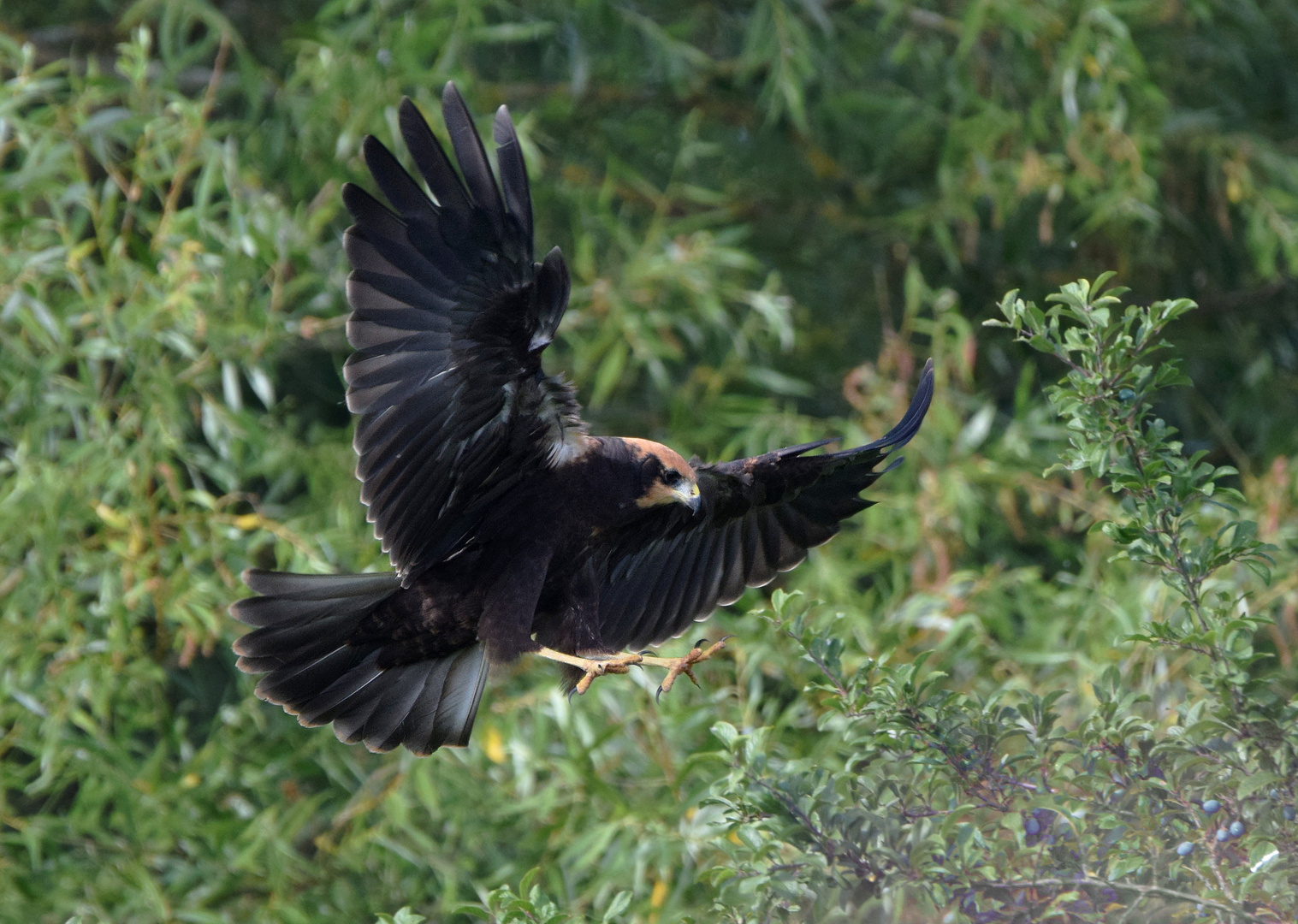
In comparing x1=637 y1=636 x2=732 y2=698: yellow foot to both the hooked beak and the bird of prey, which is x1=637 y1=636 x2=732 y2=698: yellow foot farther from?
the hooked beak

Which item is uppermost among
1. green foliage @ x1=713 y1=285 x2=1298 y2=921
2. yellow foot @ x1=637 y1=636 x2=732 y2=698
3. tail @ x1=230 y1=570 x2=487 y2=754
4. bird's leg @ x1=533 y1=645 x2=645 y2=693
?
green foliage @ x1=713 y1=285 x2=1298 y2=921

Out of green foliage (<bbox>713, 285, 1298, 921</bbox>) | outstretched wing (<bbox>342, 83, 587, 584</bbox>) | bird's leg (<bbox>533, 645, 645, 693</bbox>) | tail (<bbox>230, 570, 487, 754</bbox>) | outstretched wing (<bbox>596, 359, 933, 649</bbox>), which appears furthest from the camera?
outstretched wing (<bbox>596, 359, 933, 649</bbox>)

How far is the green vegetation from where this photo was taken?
7.04 ft

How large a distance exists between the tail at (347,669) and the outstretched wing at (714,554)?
0.39 m

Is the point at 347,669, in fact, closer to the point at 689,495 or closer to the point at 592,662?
the point at 592,662

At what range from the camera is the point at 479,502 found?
9.54 feet

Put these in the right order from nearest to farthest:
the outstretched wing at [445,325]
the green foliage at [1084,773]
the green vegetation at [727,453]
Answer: the green foliage at [1084,773] → the green vegetation at [727,453] → the outstretched wing at [445,325]

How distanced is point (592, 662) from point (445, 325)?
2.49 ft

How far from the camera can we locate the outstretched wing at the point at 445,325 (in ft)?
8.42

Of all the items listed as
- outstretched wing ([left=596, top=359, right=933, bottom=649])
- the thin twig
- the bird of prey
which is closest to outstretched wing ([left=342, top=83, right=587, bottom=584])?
the bird of prey

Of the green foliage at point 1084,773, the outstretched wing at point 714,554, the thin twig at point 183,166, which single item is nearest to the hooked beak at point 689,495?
the outstretched wing at point 714,554

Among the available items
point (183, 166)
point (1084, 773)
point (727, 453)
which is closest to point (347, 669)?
point (727, 453)

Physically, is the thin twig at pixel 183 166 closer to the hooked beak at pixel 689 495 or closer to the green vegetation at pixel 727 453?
the green vegetation at pixel 727 453

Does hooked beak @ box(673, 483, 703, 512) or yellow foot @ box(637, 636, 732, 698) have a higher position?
hooked beak @ box(673, 483, 703, 512)
